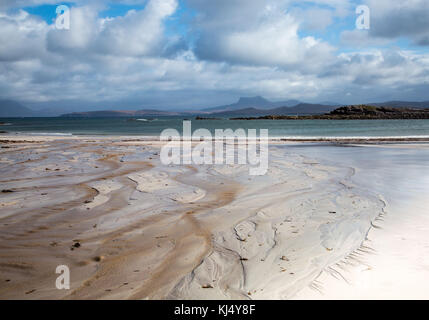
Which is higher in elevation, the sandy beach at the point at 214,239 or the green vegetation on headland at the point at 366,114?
the green vegetation on headland at the point at 366,114

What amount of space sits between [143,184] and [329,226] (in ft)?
20.5

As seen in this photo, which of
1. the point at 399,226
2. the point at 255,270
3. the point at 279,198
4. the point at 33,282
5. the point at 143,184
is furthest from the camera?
the point at 143,184

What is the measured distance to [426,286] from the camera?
13.7ft

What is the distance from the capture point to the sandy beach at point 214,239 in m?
4.33

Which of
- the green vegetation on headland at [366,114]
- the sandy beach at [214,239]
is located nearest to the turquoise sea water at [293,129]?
the sandy beach at [214,239]

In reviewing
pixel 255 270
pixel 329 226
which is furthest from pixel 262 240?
pixel 329 226

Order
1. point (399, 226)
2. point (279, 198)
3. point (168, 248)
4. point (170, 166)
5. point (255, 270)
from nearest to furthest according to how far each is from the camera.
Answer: point (255, 270), point (168, 248), point (399, 226), point (279, 198), point (170, 166)

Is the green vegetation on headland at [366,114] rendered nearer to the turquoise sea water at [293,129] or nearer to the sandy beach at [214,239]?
the turquoise sea water at [293,129]

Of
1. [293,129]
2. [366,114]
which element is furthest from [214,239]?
[366,114]

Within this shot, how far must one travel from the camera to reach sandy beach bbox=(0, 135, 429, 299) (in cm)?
433

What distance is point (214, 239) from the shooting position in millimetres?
6039

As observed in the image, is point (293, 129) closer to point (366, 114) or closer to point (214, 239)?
point (214, 239)

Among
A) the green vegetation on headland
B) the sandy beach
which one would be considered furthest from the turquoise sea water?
the green vegetation on headland
